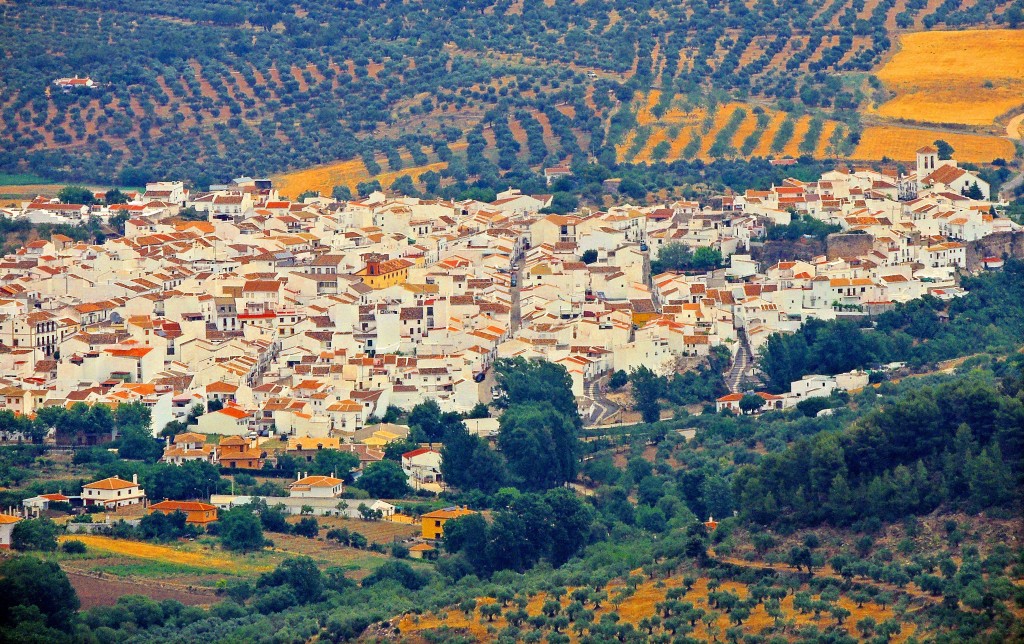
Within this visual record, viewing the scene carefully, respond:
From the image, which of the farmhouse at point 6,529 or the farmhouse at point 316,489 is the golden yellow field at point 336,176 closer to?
the farmhouse at point 316,489

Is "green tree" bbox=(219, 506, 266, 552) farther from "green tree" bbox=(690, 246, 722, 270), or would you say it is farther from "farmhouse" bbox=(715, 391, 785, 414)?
"green tree" bbox=(690, 246, 722, 270)

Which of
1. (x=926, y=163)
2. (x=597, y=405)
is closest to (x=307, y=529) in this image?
(x=597, y=405)

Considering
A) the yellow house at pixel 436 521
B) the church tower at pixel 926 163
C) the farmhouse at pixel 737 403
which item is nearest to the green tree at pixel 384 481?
the yellow house at pixel 436 521

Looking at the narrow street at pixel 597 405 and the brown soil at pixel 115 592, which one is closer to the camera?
the brown soil at pixel 115 592

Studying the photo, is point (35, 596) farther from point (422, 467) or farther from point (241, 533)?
point (422, 467)

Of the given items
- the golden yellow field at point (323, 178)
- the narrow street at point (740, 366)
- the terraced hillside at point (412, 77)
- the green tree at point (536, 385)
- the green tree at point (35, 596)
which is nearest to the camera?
the green tree at point (35, 596)

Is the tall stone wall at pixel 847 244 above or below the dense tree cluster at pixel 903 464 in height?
above

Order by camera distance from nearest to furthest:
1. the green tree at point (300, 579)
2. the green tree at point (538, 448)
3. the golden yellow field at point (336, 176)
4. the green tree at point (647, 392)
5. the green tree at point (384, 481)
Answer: the green tree at point (300, 579)
the green tree at point (384, 481)
the green tree at point (538, 448)
the green tree at point (647, 392)
the golden yellow field at point (336, 176)
